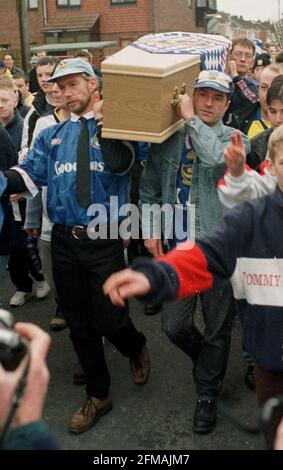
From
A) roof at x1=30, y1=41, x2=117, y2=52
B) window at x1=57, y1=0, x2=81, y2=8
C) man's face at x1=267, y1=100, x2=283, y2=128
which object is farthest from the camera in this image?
window at x1=57, y1=0, x2=81, y2=8

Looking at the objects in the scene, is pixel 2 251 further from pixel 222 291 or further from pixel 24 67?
pixel 24 67

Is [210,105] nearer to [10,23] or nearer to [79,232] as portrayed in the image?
[79,232]

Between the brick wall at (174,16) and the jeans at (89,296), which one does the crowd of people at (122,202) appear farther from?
the brick wall at (174,16)

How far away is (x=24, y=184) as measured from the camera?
3529 millimetres

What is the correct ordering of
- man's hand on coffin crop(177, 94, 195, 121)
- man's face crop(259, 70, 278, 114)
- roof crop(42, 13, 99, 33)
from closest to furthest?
man's hand on coffin crop(177, 94, 195, 121) → man's face crop(259, 70, 278, 114) → roof crop(42, 13, 99, 33)

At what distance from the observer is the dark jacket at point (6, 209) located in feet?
12.7

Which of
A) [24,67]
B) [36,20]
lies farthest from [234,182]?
[36,20]

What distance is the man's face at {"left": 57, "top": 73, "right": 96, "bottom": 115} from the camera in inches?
132

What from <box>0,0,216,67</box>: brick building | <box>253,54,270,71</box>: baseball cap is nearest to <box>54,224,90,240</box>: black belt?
<box>253,54,270,71</box>: baseball cap

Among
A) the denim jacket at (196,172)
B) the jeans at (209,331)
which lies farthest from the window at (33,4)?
the jeans at (209,331)

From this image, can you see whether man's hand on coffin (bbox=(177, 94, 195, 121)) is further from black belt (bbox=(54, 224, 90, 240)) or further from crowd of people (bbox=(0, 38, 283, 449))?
black belt (bbox=(54, 224, 90, 240))
